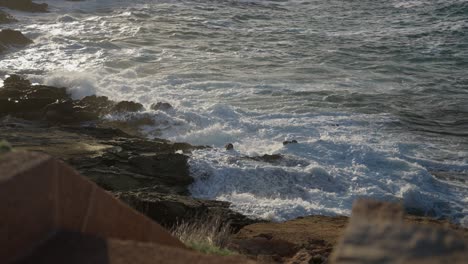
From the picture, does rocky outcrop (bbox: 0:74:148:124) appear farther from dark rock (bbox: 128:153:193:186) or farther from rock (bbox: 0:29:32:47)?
rock (bbox: 0:29:32:47)

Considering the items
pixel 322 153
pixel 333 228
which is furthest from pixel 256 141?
pixel 333 228

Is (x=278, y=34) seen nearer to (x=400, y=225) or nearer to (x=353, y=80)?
(x=353, y=80)

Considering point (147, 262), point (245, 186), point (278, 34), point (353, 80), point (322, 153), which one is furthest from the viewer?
point (278, 34)

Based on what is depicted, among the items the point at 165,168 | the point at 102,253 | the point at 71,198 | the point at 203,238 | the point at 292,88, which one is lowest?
the point at 292,88

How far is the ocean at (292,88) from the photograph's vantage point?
36.4 feet

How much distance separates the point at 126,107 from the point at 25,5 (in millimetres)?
20092

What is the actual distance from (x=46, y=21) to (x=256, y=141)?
18.2 m

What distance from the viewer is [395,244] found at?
259 cm

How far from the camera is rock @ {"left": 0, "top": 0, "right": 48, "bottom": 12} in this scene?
106 feet

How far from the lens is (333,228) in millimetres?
8648

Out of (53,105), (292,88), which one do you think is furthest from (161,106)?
(292,88)

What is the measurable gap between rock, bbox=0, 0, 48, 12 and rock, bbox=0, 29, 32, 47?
29.7ft

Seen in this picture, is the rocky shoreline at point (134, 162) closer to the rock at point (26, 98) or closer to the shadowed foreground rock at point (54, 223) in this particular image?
the rock at point (26, 98)

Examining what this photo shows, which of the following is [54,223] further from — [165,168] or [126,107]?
[126,107]
